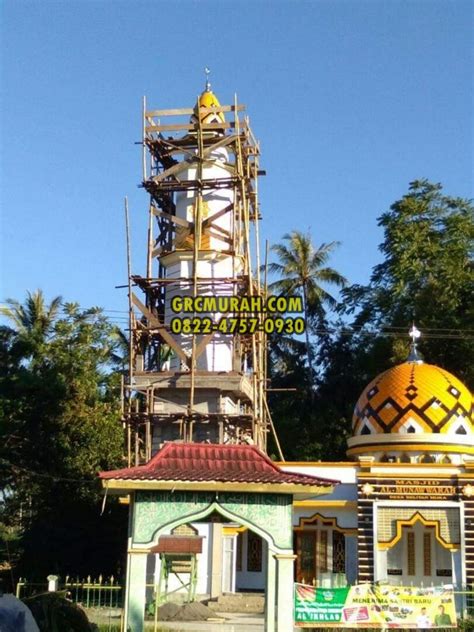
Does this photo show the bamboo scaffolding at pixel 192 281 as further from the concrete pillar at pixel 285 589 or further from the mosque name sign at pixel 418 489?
the concrete pillar at pixel 285 589

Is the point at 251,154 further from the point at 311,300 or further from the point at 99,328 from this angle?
the point at 311,300

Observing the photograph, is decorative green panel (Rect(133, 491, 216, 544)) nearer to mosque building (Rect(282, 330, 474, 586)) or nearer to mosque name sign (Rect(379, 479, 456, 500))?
mosque building (Rect(282, 330, 474, 586))

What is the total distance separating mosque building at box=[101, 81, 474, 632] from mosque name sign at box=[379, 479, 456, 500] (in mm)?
26

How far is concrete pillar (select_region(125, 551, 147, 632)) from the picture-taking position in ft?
44.5

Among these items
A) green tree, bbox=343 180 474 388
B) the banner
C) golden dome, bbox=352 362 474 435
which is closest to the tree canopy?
green tree, bbox=343 180 474 388

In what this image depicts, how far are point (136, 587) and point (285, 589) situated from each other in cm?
228

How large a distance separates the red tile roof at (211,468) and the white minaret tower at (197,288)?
1094cm

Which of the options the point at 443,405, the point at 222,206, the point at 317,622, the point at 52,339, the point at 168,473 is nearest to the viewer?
the point at 168,473

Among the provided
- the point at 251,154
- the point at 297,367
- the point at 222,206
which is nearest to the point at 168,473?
the point at 222,206

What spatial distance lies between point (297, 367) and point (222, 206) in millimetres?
16711

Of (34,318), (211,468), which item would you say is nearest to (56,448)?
(34,318)

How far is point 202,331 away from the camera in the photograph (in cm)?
2697

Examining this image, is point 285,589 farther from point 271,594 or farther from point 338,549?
point 338,549

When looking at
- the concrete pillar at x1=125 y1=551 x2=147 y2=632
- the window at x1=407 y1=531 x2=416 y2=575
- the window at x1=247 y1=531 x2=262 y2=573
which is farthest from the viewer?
the window at x1=247 y1=531 x2=262 y2=573
